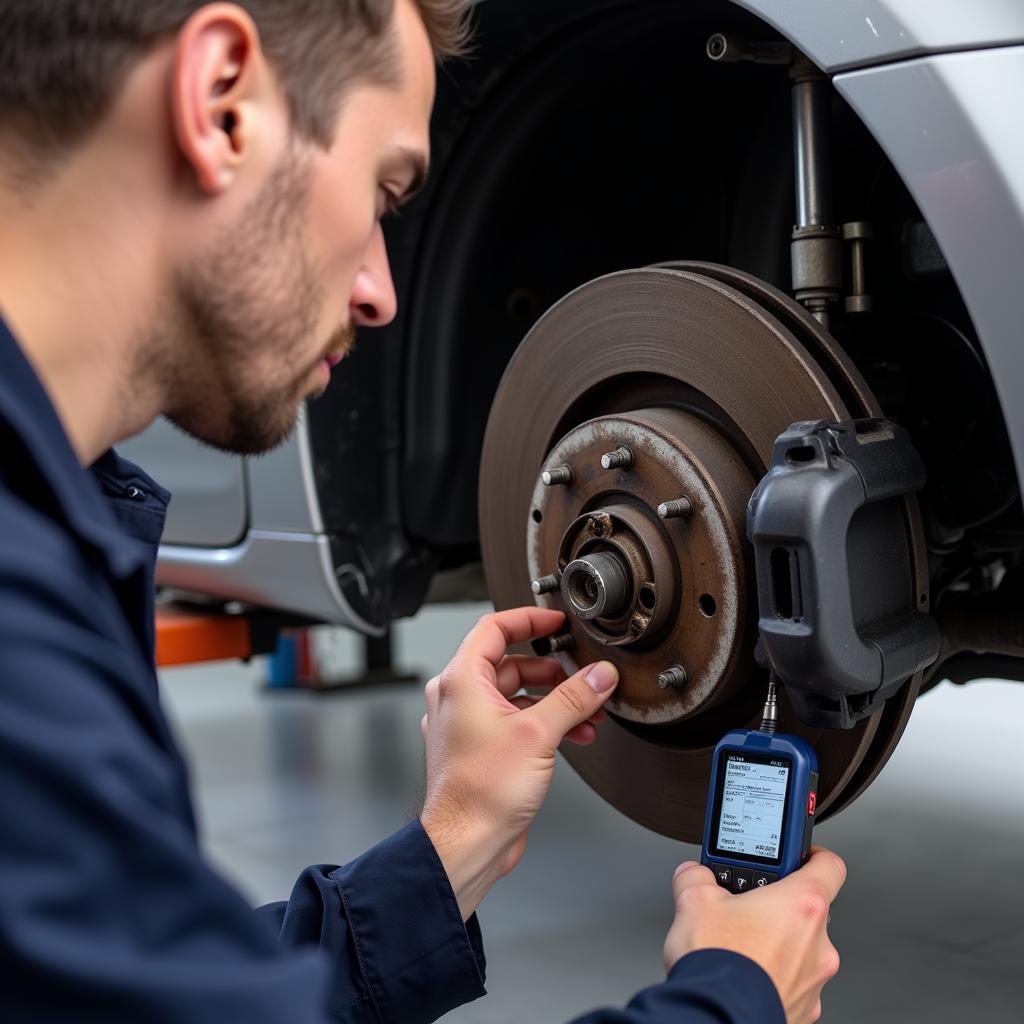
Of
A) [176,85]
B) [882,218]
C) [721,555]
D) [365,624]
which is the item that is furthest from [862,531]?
[365,624]

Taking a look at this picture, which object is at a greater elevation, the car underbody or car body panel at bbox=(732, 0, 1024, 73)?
car body panel at bbox=(732, 0, 1024, 73)

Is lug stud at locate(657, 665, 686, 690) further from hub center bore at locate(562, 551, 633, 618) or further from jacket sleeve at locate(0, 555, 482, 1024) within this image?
jacket sleeve at locate(0, 555, 482, 1024)

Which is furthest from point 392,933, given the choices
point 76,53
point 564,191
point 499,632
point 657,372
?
point 564,191

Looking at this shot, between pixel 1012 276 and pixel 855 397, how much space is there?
0.16 meters

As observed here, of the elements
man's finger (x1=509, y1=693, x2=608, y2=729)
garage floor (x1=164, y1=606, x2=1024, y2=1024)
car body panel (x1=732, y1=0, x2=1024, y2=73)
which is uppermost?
car body panel (x1=732, y1=0, x2=1024, y2=73)

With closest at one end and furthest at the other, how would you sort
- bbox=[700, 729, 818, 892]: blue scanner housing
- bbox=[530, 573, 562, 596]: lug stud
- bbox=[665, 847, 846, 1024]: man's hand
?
bbox=[665, 847, 846, 1024]: man's hand, bbox=[700, 729, 818, 892]: blue scanner housing, bbox=[530, 573, 562, 596]: lug stud

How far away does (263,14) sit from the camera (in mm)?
562

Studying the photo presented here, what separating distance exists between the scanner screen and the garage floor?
235 mm

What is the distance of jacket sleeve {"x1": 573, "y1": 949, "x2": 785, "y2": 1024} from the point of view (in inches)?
21.7

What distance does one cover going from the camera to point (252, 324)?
1.92ft

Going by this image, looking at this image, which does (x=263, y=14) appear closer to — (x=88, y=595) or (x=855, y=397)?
(x=88, y=595)

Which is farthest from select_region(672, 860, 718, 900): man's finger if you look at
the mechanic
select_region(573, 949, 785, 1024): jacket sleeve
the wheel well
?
the wheel well

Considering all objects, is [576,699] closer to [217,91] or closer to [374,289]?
[374,289]

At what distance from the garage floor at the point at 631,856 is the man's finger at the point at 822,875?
0.29 m
